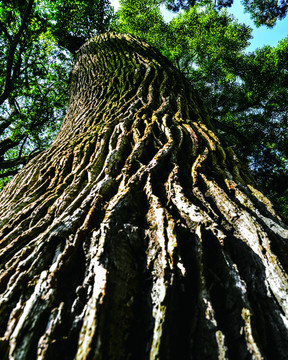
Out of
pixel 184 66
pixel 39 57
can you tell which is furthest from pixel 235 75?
pixel 39 57

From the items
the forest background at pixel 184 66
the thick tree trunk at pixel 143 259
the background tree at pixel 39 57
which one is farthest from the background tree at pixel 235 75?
the thick tree trunk at pixel 143 259

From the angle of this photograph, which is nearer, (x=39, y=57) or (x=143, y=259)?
(x=143, y=259)

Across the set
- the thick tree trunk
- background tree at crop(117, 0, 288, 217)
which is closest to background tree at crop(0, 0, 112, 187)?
background tree at crop(117, 0, 288, 217)

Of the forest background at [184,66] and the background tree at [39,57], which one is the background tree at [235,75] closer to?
the forest background at [184,66]

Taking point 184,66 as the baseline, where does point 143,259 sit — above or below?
below

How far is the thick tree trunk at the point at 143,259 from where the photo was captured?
74 centimetres

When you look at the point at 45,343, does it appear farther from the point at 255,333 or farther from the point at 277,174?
the point at 277,174

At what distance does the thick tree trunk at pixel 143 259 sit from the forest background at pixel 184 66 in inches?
132

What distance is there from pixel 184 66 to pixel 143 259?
11924mm

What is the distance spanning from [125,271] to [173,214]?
44 cm

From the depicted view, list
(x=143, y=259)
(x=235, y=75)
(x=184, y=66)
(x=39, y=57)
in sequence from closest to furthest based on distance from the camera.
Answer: (x=143, y=259)
(x=39, y=57)
(x=235, y=75)
(x=184, y=66)

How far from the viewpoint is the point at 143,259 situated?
1.03 metres

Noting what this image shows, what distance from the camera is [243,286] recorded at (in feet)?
2.94

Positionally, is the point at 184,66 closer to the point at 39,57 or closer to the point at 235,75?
the point at 235,75
